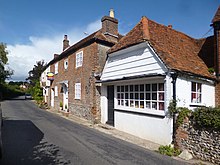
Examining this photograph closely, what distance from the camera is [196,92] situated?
1080 cm

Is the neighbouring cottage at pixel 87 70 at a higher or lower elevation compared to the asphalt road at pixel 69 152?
higher

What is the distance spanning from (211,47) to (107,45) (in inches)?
303

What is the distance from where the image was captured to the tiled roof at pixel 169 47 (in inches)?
406

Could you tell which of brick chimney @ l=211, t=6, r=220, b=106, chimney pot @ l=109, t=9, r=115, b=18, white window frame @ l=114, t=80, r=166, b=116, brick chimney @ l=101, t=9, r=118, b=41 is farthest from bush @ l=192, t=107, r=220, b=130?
chimney pot @ l=109, t=9, r=115, b=18

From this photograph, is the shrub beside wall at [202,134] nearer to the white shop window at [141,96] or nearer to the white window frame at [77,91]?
the white shop window at [141,96]

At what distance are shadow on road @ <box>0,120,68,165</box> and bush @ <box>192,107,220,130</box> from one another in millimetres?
5363

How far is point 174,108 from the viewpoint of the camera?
9.17 metres

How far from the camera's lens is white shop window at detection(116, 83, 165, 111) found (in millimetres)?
10492

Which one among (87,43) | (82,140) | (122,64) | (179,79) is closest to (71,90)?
(87,43)

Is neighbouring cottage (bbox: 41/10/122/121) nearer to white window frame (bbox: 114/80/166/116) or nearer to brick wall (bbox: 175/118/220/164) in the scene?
white window frame (bbox: 114/80/166/116)

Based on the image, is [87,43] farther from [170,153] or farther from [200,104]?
[170,153]

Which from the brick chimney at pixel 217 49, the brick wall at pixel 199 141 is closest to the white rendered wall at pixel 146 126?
the brick wall at pixel 199 141

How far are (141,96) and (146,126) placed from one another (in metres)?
1.76

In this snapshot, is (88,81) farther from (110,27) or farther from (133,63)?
(133,63)
